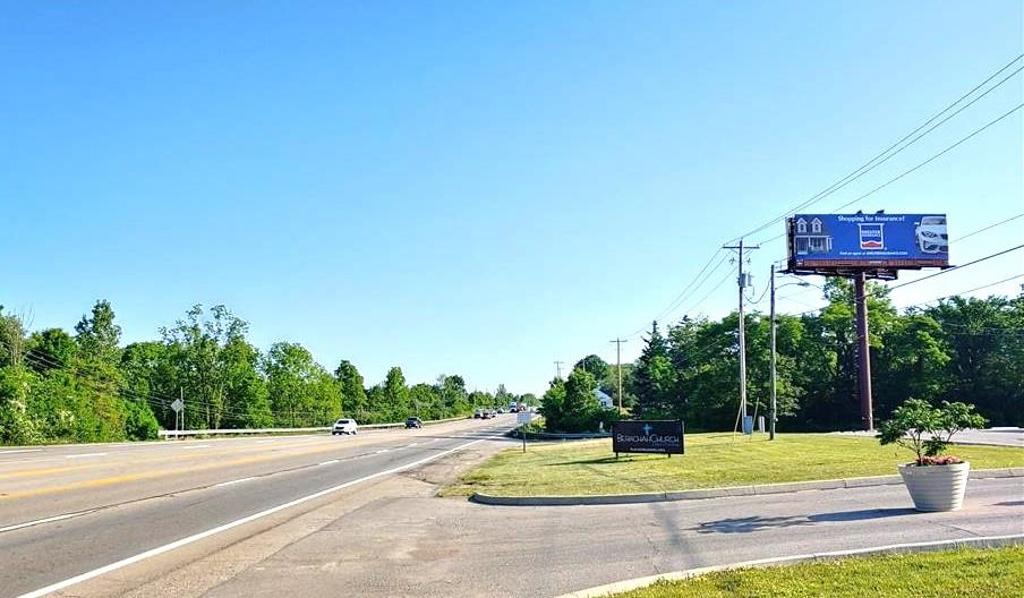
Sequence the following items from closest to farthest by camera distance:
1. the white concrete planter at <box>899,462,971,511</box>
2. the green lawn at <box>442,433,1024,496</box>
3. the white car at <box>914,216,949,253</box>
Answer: the white concrete planter at <box>899,462,971,511</box> < the green lawn at <box>442,433,1024,496</box> < the white car at <box>914,216,949,253</box>

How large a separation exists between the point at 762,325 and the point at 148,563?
67566mm

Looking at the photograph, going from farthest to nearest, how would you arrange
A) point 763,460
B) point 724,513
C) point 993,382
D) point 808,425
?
point 808,425 < point 993,382 < point 763,460 < point 724,513

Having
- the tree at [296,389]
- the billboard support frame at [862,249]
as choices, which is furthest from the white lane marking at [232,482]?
the tree at [296,389]

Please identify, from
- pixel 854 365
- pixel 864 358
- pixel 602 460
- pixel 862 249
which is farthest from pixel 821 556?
pixel 854 365

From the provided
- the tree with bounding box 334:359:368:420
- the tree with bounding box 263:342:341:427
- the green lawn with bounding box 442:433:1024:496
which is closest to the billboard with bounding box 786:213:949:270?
the green lawn with bounding box 442:433:1024:496

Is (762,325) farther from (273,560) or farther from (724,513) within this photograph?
(273,560)

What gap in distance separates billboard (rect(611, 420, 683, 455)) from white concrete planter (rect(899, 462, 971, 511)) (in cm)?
1255

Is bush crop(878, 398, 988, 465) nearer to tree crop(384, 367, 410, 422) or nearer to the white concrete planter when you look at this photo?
the white concrete planter

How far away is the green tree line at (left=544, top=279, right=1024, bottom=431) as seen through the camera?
64375mm

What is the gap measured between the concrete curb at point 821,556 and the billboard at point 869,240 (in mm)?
49552

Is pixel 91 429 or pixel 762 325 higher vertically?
pixel 762 325

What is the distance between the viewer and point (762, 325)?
71.4m

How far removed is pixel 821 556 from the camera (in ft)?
26.8

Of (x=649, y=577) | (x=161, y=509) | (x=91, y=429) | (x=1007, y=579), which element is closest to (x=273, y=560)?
(x=649, y=577)
